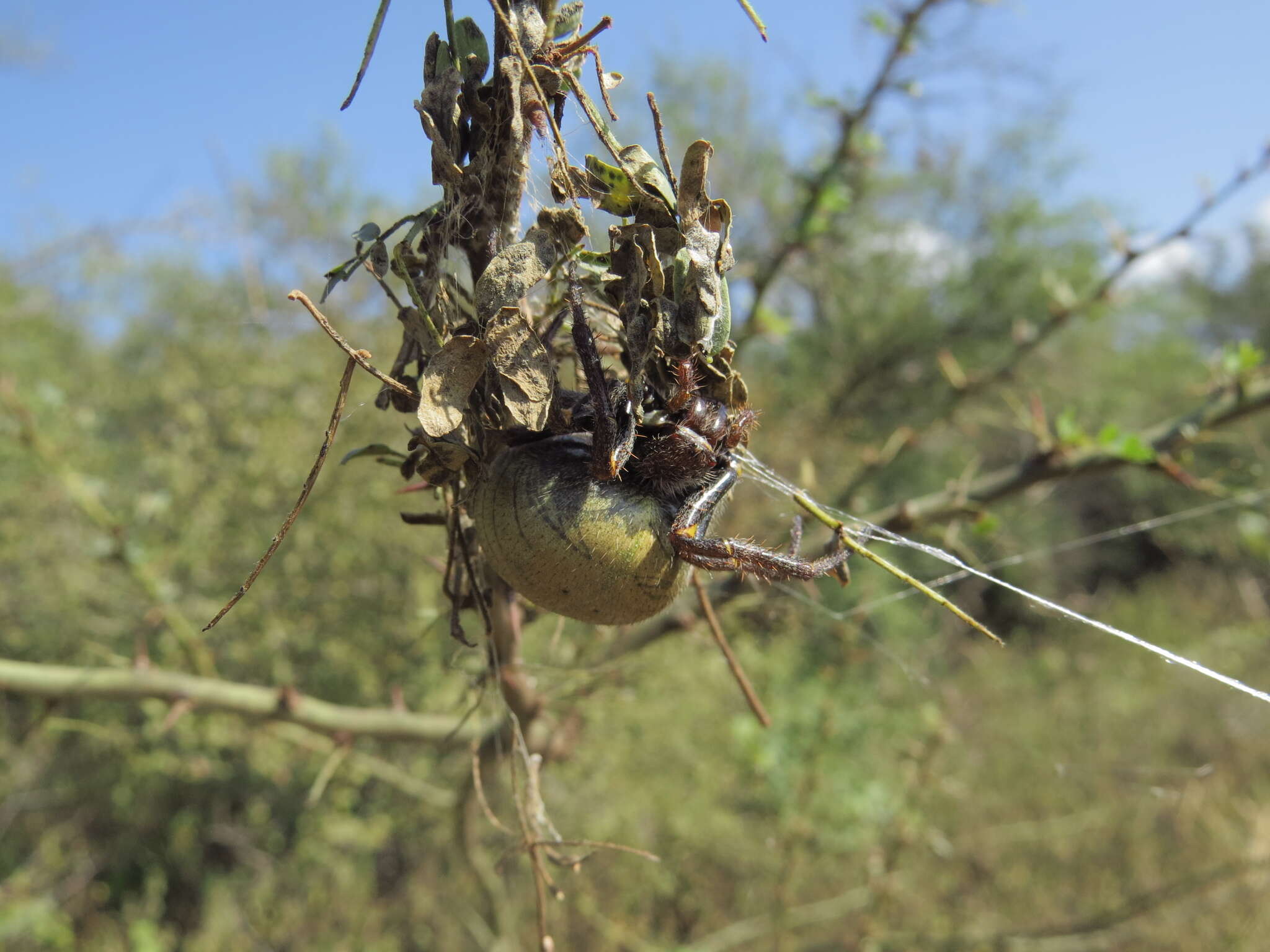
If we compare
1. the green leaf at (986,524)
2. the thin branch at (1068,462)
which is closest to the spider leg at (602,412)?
the thin branch at (1068,462)

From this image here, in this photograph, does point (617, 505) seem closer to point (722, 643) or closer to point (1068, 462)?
point (722, 643)

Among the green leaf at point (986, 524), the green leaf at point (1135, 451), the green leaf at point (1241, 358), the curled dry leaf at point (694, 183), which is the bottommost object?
the curled dry leaf at point (694, 183)

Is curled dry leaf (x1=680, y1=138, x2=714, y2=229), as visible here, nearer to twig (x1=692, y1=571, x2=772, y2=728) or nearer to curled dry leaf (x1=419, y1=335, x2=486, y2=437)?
curled dry leaf (x1=419, y1=335, x2=486, y2=437)

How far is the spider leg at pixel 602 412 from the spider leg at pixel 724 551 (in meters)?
0.10

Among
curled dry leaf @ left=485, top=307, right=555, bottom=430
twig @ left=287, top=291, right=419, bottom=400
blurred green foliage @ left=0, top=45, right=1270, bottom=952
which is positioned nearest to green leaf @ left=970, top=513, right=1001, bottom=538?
blurred green foliage @ left=0, top=45, right=1270, bottom=952

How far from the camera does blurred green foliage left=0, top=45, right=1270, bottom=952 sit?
112 inches

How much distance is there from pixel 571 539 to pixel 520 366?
0.63ft

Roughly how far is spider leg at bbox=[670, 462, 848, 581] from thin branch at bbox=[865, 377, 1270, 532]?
0.86m

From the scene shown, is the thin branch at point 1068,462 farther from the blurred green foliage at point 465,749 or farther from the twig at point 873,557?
the twig at point 873,557

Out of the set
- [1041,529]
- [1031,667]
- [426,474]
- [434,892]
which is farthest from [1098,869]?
[426,474]

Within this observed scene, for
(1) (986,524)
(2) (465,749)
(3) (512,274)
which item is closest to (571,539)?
(3) (512,274)

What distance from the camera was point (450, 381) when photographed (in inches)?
31.4

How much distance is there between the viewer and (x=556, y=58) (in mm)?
808

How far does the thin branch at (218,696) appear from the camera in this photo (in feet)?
5.45
